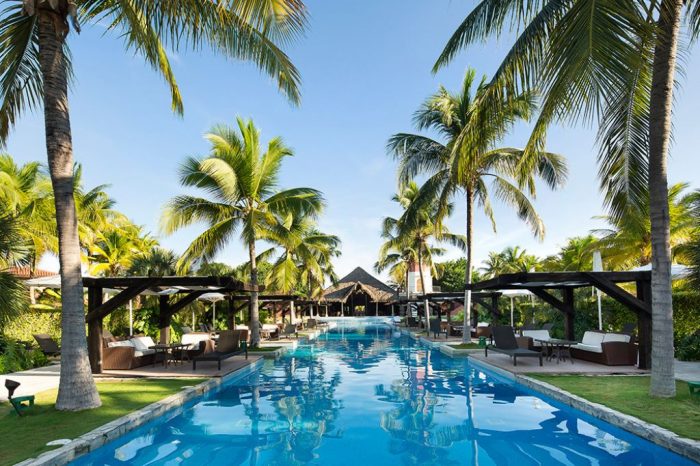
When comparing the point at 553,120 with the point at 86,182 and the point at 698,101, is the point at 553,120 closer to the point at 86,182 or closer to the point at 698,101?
the point at 698,101

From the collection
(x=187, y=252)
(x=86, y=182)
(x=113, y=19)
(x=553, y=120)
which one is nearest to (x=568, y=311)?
(x=553, y=120)

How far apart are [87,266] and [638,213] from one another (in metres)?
21.7

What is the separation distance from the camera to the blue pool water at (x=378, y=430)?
5504mm

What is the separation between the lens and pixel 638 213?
309 inches

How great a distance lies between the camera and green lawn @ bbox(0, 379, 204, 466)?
514 cm

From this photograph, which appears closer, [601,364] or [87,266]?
[601,364]

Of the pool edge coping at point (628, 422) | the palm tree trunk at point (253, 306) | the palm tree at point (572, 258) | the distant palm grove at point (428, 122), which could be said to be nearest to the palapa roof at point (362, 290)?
the palm tree at point (572, 258)

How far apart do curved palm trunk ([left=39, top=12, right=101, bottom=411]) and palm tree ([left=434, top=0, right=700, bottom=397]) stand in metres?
5.71

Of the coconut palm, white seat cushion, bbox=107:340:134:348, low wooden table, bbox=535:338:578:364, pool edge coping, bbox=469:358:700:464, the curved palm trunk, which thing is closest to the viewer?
pool edge coping, bbox=469:358:700:464

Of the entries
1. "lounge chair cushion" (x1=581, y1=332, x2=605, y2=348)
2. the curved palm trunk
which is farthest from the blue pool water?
"lounge chair cushion" (x1=581, y1=332, x2=605, y2=348)

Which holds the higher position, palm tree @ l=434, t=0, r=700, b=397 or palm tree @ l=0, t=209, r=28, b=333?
palm tree @ l=434, t=0, r=700, b=397

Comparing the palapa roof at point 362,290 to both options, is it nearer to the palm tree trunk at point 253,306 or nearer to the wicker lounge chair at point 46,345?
the palm tree trunk at point 253,306

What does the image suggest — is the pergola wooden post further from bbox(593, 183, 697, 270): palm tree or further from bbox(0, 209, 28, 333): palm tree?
bbox(593, 183, 697, 270): palm tree

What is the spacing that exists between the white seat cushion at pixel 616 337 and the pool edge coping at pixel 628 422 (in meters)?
3.59
